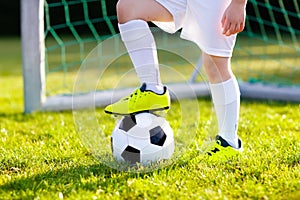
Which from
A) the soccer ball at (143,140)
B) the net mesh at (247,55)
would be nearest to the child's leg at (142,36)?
the soccer ball at (143,140)

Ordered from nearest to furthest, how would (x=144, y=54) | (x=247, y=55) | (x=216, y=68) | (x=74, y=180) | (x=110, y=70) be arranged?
(x=74, y=180), (x=144, y=54), (x=216, y=68), (x=110, y=70), (x=247, y=55)

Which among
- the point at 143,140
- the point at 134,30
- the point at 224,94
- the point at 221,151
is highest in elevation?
the point at 134,30

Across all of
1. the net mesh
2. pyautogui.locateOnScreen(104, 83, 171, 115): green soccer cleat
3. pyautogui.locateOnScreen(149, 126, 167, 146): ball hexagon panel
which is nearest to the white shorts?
pyautogui.locateOnScreen(104, 83, 171, 115): green soccer cleat

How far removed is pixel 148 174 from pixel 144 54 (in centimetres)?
54

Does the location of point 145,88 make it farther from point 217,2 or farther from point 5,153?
point 5,153

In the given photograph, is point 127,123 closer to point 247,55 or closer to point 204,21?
point 204,21

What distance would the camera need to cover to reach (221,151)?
120 inches

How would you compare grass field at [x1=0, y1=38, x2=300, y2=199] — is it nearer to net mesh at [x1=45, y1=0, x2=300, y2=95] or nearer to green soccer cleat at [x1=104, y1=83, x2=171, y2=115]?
green soccer cleat at [x1=104, y1=83, x2=171, y2=115]

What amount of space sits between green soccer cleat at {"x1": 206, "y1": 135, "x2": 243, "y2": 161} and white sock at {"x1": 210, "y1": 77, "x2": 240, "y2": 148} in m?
0.03

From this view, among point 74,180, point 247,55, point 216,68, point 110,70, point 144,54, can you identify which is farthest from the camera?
point 247,55

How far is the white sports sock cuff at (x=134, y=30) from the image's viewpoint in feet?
9.20

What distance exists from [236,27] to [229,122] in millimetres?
502

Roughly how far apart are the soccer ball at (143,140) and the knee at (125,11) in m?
0.46

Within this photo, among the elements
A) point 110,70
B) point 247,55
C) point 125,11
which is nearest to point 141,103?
point 125,11
